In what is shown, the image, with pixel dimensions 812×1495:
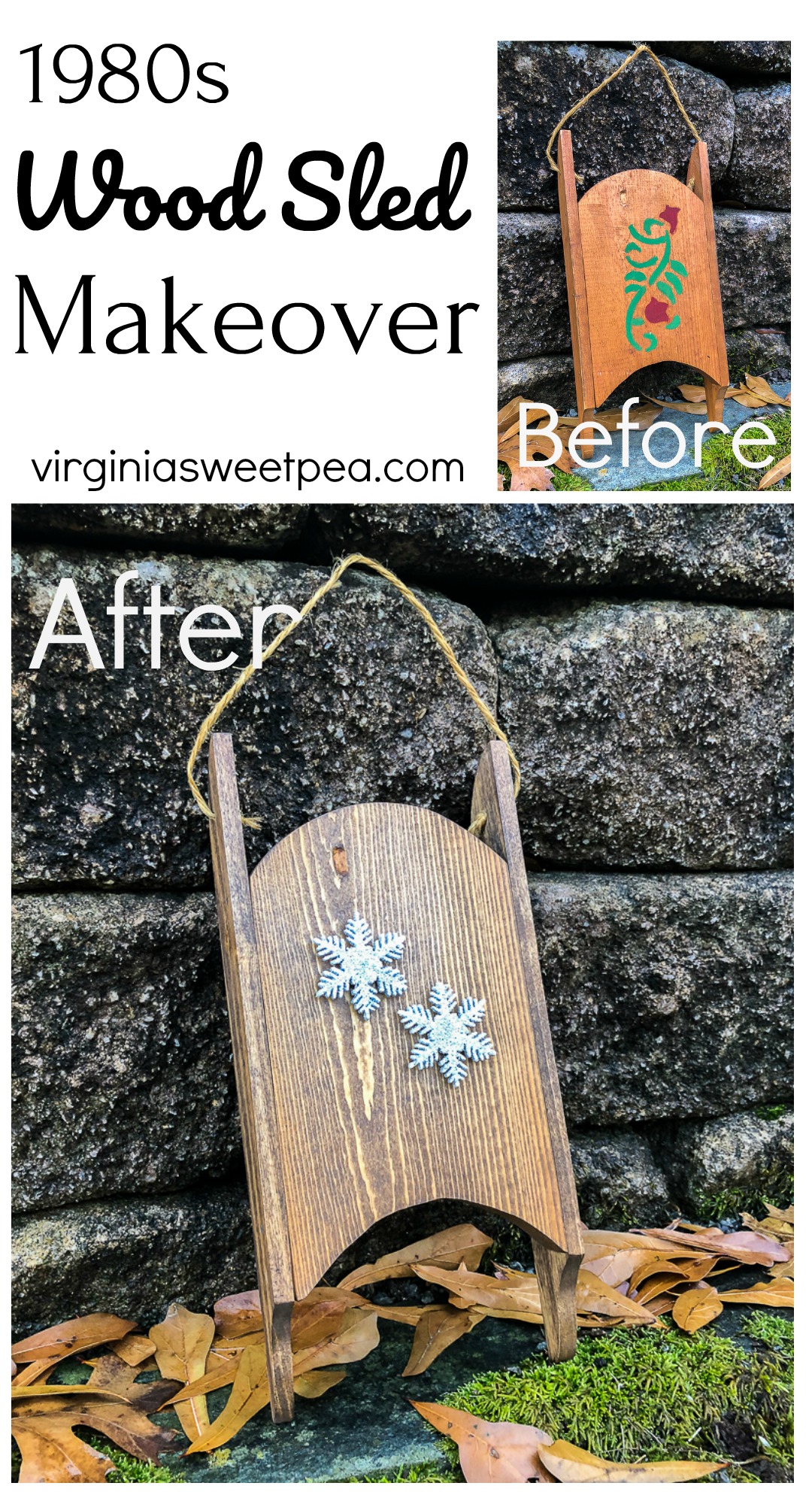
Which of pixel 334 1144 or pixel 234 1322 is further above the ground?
pixel 334 1144

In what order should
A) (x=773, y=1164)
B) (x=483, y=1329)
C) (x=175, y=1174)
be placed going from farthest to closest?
(x=773, y=1164), (x=175, y=1174), (x=483, y=1329)

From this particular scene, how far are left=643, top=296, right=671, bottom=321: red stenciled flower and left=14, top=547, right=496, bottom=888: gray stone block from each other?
0.98m

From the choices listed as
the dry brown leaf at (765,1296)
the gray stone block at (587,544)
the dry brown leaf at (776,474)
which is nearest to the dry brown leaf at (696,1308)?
the dry brown leaf at (765,1296)

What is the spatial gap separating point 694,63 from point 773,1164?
263cm

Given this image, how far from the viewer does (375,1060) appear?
1.41 m

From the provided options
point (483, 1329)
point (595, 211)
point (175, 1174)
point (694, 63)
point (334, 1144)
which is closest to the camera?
point (334, 1144)

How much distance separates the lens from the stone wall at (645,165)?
7.96 feet

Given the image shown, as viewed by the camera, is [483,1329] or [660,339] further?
[660,339]

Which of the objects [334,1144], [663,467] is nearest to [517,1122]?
[334,1144]

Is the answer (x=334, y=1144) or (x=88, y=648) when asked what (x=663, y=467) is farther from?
(x=334, y=1144)

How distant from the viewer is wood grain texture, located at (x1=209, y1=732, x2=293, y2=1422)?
1.26 m

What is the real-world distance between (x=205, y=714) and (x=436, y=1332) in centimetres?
100

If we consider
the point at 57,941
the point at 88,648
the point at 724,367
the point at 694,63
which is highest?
the point at 694,63

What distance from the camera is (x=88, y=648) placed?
1.64m
